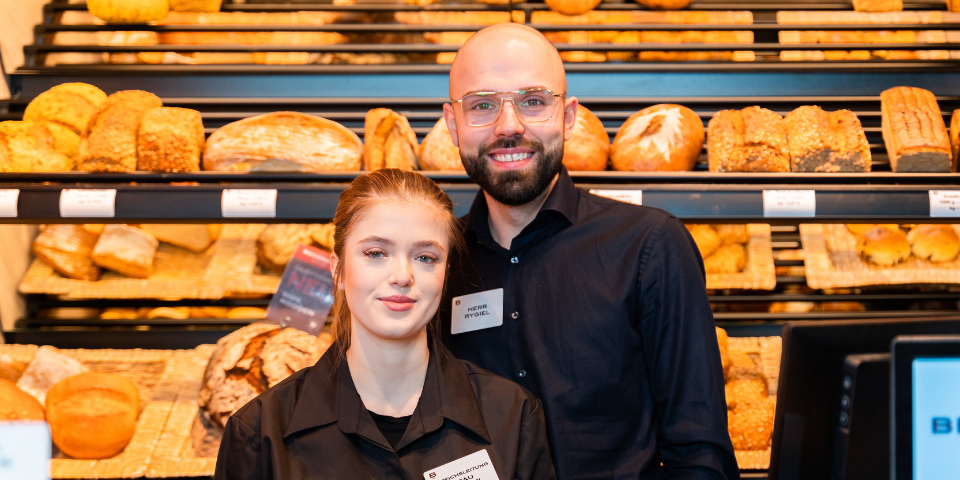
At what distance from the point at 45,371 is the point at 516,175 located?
5.56 ft

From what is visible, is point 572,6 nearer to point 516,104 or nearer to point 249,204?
point 516,104

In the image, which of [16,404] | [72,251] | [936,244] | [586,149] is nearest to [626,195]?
[586,149]

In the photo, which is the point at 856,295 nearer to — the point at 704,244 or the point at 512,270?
the point at 704,244

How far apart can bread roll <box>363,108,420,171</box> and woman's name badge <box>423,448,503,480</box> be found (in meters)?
1.10

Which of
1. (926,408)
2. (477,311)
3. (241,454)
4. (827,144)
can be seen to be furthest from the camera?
(827,144)

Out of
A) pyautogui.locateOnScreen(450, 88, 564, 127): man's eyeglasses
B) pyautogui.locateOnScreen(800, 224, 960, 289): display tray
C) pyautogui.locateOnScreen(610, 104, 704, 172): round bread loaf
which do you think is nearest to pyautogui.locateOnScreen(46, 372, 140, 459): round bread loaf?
pyautogui.locateOnScreen(450, 88, 564, 127): man's eyeglasses

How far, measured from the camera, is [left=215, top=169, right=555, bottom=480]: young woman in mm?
1120

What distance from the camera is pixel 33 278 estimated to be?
7.53 ft

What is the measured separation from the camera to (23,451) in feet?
2.31

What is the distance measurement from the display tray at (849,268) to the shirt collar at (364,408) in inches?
60.0

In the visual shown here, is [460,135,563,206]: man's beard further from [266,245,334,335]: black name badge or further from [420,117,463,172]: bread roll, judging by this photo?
[266,245,334,335]: black name badge

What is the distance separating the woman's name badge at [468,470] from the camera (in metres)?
1.14

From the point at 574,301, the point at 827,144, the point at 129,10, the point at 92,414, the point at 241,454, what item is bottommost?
the point at 92,414

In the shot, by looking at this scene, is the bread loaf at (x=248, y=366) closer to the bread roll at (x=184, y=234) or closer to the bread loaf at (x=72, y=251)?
the bread roll at (x=184, y=234)
